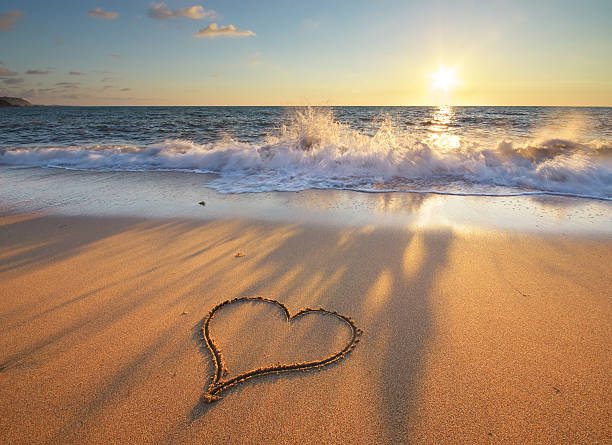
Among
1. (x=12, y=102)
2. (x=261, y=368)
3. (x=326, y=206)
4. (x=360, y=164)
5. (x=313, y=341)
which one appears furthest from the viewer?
(x=12, y=102)

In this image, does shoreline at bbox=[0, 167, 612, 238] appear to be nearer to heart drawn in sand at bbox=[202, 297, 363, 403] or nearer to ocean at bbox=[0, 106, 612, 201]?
ocean at bbox=[0, 106, 612, 201]

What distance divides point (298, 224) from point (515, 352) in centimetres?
244

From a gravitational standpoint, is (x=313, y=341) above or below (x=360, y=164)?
below

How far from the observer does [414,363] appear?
1596 mm

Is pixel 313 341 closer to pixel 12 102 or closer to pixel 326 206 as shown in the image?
pixel 326 206

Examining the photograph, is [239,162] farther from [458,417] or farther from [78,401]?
[458,417]

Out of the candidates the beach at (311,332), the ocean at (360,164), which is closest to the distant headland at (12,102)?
the ocean at (360,164)

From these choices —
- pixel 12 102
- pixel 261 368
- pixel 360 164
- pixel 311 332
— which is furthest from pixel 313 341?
pixel 12 102

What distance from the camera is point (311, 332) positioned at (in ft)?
5.95

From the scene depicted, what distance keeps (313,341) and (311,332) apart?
0.25 ft

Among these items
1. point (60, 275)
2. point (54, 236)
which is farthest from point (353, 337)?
point (54, 236)

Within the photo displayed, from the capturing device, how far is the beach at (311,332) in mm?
1302

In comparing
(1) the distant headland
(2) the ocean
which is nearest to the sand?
(2) the ocean

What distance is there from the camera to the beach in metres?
1.30
